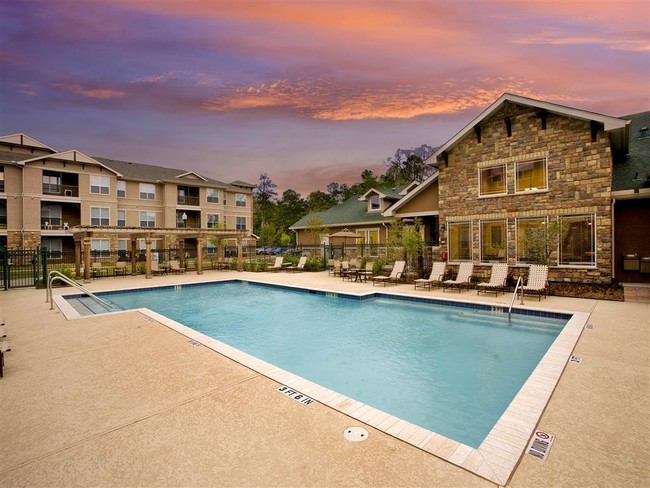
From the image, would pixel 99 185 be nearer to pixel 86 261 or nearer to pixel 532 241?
pixel 86 261

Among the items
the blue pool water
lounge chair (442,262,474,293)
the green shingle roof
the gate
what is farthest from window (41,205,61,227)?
the green shingle roof

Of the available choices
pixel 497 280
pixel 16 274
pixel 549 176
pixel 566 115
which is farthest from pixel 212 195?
pixel 566 115

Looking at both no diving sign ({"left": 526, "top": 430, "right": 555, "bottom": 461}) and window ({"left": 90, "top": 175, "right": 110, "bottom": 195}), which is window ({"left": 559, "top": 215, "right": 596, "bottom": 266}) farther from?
window ({"left": 90, "top": 175, "right": 110, "bottom": 195})

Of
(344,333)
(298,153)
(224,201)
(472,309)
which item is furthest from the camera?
(224,201)

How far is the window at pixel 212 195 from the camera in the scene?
118 feet

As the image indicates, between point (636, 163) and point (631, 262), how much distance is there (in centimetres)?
388

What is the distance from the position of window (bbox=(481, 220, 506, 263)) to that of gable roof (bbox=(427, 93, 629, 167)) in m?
3.74

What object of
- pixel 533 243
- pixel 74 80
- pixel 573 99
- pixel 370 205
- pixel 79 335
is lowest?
pixel 79 335

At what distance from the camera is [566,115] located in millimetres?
11688

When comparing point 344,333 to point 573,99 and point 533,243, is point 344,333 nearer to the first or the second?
point 533,243

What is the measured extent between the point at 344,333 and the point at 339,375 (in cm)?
255

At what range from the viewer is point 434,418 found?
4.47 meters

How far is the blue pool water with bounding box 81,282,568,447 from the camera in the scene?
16.1 feet

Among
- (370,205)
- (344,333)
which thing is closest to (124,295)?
(344,333)
